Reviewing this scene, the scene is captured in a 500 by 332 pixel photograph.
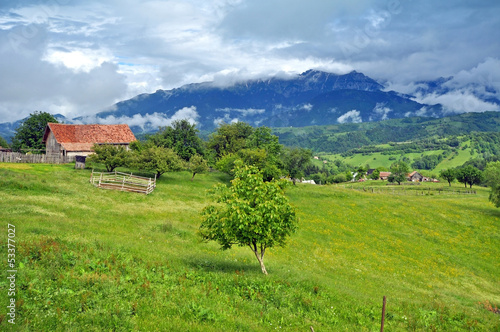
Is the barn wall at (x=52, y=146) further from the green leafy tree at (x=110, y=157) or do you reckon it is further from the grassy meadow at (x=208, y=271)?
the grassy meadow at (x=208, y=271)

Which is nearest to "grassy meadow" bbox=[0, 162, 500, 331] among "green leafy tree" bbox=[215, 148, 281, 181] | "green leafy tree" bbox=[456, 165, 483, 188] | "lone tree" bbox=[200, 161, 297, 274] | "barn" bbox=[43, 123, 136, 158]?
"lone tree" bbox=[200, 161, 297, 274]

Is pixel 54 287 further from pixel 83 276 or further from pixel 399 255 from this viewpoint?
pixel 399 255

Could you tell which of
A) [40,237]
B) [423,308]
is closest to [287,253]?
[423,308]

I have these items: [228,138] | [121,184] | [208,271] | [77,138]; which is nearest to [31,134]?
[77,138]

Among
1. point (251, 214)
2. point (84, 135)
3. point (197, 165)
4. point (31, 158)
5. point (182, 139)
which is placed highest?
point (182, 139)

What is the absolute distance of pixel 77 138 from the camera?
8156 centimetres

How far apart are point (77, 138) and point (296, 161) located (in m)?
55.0

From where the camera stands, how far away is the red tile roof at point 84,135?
259 ft

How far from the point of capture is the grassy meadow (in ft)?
41.8

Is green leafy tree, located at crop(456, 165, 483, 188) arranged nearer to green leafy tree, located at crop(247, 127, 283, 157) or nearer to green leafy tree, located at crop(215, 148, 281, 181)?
green leafy tree, located at crop(247, 127, 283, 157)

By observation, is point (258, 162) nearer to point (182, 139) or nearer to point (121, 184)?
point (182, 139)

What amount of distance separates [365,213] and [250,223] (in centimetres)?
4346

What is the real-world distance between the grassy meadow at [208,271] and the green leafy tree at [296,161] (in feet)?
96.6

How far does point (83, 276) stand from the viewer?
559 inches
